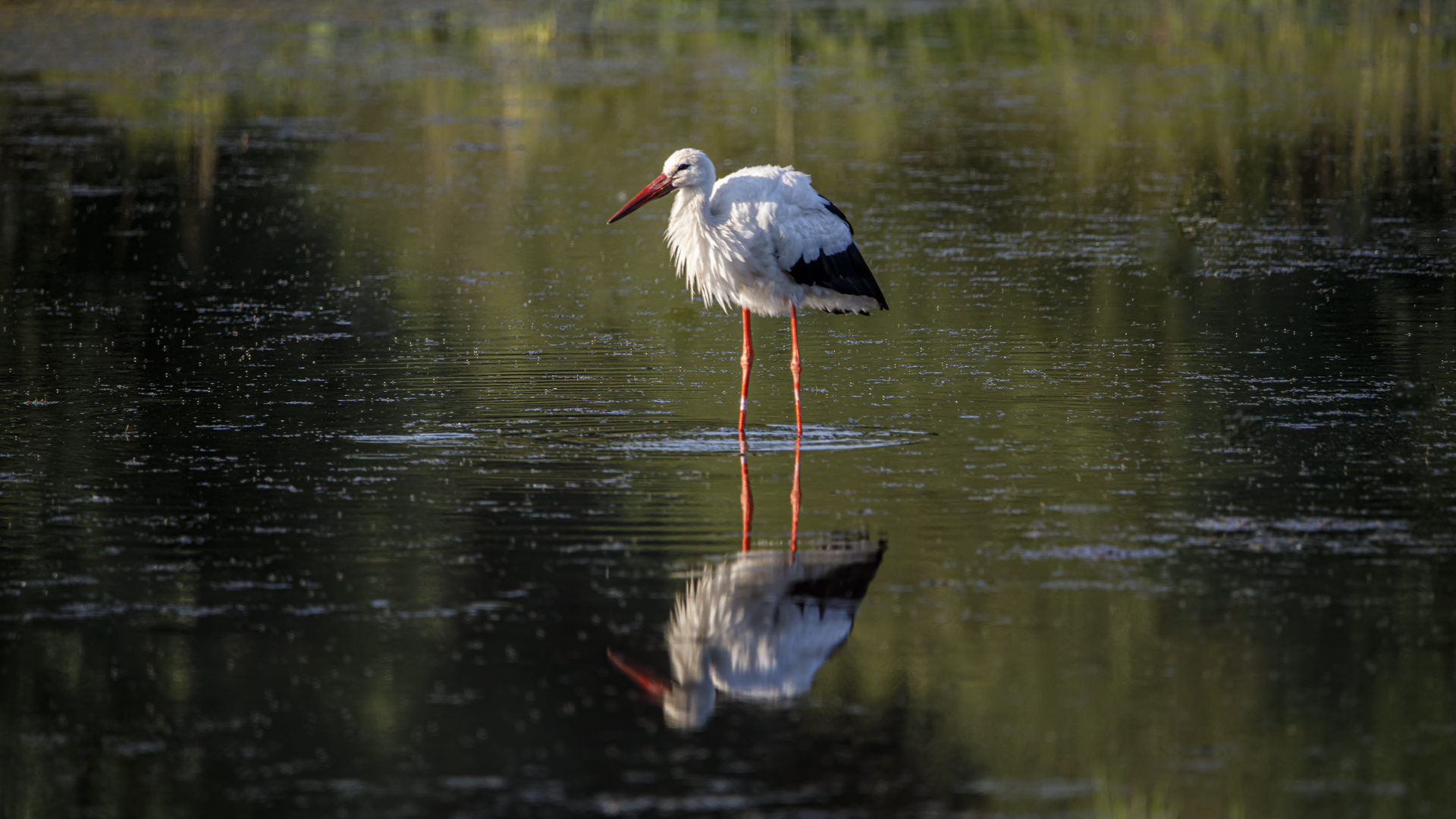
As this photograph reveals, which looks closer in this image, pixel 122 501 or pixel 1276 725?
pixel 1276 725

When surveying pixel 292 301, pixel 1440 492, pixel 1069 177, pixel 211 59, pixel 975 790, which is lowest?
pixel 975 790

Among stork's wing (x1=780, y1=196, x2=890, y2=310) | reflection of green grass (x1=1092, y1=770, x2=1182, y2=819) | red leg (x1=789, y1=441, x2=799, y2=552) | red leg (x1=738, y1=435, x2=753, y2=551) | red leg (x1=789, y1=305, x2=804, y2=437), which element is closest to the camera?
reflection of green grass (x1=1092, y1=770, x2=1182, y2=819)

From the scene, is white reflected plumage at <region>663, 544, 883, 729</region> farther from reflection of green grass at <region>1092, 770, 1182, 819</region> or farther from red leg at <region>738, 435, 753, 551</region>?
reflection of green grass at <region>1092, 770, 1182, 819</region>

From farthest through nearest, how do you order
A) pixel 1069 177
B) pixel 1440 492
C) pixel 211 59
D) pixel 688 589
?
pixel 211 59, pixel 1069 177, pixel 1440 492, pixel 688 589

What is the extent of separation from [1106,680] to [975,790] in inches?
41.7

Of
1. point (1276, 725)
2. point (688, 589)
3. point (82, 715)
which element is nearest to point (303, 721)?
point (82, 715)

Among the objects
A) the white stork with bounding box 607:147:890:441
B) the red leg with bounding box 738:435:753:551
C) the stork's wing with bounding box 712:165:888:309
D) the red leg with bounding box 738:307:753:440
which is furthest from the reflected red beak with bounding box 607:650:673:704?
the stork's wing with bounding box 712:165:888:309

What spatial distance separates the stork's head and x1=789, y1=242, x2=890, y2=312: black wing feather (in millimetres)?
778

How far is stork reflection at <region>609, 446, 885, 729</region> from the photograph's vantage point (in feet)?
20.5

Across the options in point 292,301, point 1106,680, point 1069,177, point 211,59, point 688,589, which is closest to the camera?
point 1106,680

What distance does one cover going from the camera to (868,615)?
6930 millimetres

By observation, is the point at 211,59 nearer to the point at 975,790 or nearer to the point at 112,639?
the point at 112,639

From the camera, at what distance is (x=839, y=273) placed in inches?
444

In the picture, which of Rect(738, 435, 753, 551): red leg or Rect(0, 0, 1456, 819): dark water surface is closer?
Rect(0, 0, 1456, 819): dark water surface
